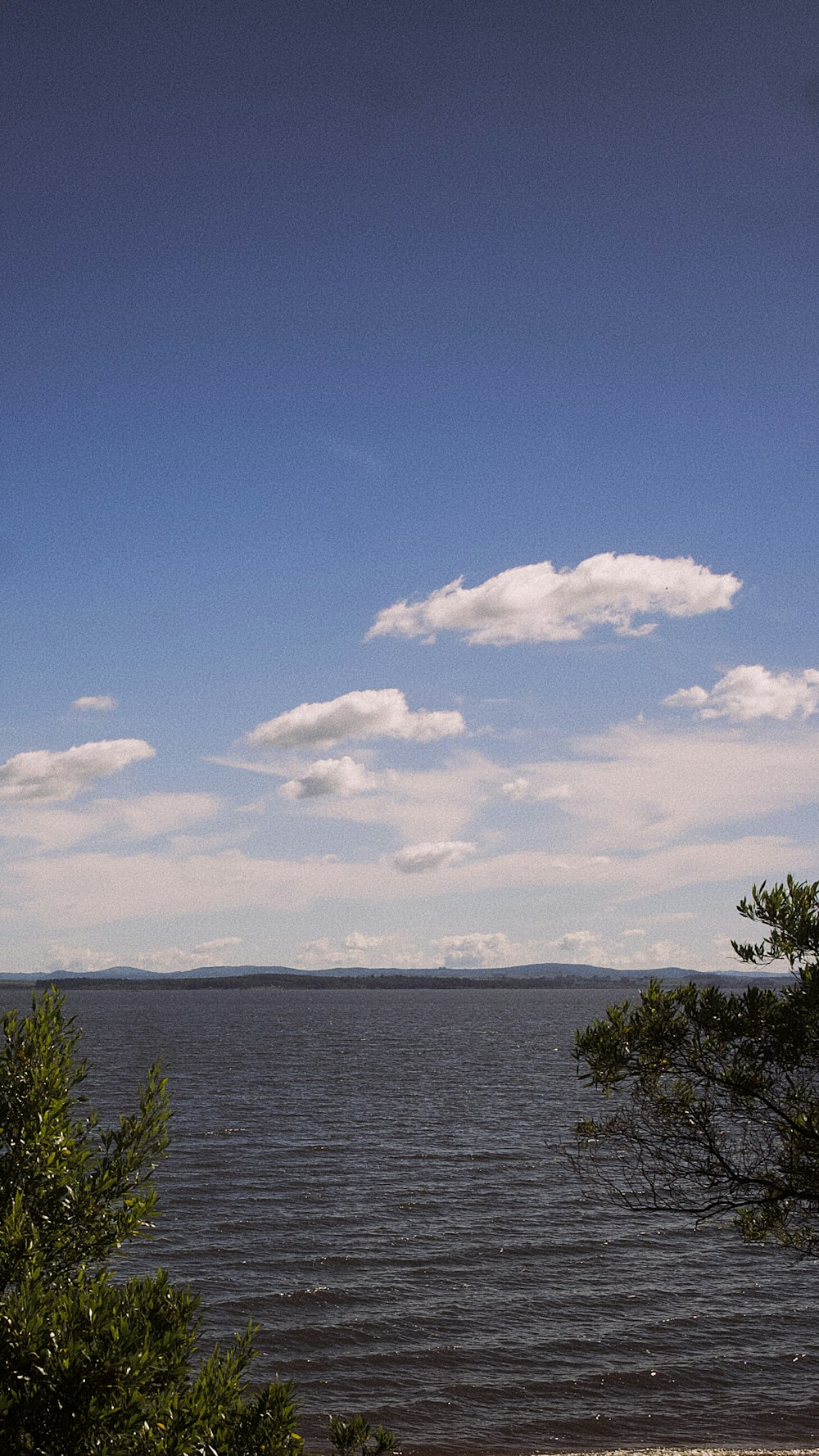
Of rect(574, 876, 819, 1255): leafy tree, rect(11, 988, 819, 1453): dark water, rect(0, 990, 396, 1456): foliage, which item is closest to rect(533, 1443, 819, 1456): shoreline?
rect(11, 988, 819, 1453): dark water

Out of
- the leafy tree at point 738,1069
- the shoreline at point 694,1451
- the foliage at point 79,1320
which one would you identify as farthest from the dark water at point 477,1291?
the foliage at point 79,1320

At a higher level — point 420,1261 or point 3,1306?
point 3,1306

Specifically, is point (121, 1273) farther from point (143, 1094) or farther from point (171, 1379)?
point (171, 1379)

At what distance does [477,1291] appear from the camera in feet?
111

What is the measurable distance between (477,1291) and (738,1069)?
2397cm

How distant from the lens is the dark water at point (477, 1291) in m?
26.3

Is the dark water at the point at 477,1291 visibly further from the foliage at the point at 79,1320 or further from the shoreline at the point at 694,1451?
the foliage at the point at 79,1320

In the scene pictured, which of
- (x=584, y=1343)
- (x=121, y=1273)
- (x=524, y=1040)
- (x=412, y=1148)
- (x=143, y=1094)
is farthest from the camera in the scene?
(x=524, y=1040)

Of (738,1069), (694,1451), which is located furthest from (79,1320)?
(694,1451)

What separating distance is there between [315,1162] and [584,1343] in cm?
2463

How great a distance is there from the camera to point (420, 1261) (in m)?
36.5

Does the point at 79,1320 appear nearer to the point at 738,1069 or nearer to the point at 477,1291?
the point at 738,1069

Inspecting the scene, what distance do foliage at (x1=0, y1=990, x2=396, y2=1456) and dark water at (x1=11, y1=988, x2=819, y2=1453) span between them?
1669 centimetres

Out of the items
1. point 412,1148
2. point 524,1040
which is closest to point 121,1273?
point 412,1148
